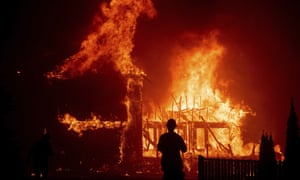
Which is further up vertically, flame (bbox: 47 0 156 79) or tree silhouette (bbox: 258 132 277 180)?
flame (bbox: 47 0 156 79)

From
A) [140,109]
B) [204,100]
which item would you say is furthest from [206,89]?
[140,109]

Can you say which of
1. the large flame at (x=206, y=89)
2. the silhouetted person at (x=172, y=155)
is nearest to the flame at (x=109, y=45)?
the large flame at (x=206, y=89)

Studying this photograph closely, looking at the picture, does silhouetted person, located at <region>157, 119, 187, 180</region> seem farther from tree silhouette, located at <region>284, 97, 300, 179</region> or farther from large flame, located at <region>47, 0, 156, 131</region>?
large flame, located at <region>47, 0, 156, 131</region>

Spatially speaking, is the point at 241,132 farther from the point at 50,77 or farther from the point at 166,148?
the point at 166,148

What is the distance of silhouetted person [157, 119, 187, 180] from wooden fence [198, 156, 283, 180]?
461 centimetres

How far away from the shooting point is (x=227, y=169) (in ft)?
53.7

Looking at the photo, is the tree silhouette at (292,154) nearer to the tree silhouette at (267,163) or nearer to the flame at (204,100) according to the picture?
the tree silhouette at (267,163)

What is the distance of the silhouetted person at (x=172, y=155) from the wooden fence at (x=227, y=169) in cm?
461

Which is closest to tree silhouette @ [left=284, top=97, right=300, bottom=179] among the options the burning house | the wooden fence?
the wooden fence

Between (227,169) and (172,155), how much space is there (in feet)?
16.5

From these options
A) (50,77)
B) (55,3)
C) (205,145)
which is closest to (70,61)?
(50,77)

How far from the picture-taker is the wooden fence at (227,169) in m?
16.1

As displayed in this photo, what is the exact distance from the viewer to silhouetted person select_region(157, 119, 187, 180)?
11.8 m

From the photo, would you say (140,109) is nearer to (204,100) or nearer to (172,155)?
(204,100)
